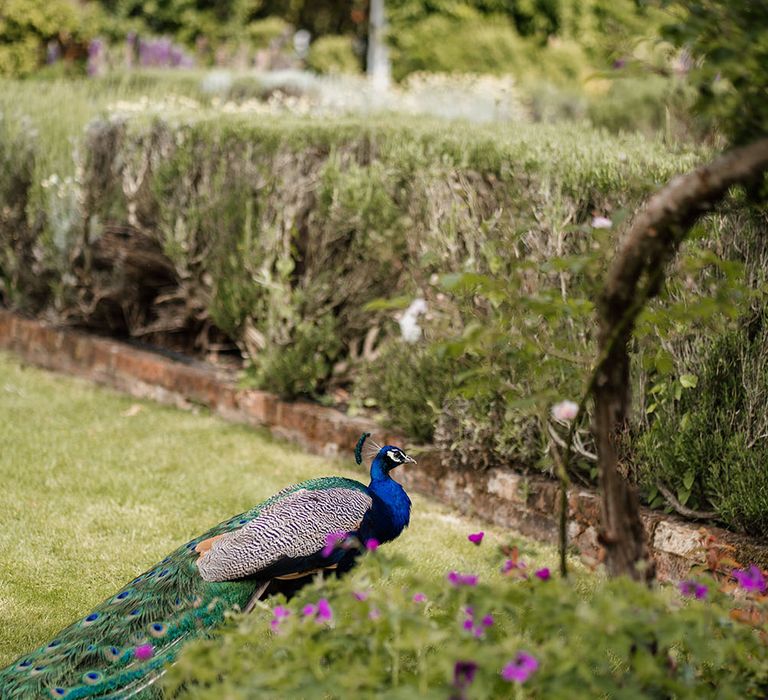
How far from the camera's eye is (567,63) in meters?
24.8

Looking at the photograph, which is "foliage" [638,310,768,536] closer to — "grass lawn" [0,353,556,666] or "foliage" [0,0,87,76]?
"grass lawn" [0,353,556,666]

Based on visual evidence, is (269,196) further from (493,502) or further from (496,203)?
(493,502)

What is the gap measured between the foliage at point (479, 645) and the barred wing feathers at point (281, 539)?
688mm

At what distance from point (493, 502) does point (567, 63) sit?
2084cm

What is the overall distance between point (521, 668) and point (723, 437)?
2.56 m

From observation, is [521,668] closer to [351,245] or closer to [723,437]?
[723,437]

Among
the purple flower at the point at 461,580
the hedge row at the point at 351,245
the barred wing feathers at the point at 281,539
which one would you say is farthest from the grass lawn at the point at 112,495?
the purple flower at the point at 461,580

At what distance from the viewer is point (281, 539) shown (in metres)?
3.53

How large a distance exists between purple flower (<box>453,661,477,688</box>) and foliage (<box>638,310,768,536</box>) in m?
2.33

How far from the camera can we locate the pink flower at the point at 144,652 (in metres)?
3.01

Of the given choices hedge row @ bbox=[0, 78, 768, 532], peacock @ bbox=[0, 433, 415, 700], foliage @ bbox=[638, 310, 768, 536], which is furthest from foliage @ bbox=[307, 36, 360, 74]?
peacock @ bbox=[0, 433, 415, 700]

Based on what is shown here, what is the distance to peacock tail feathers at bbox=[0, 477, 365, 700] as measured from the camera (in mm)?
3168

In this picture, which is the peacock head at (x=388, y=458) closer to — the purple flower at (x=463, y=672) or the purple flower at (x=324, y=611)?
the purple flower at (x=324, y=611)

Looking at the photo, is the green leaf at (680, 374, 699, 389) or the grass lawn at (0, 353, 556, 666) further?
the green leaf at (680, 374, 699, 389)
